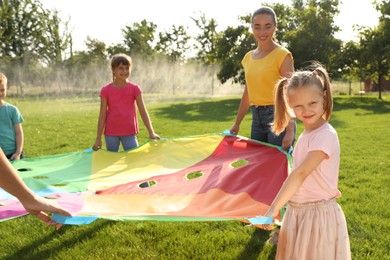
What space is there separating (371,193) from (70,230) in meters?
3.07

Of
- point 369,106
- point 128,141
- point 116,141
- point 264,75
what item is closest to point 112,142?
point 116,141

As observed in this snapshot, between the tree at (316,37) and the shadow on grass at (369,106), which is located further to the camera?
the tree at (316,37)

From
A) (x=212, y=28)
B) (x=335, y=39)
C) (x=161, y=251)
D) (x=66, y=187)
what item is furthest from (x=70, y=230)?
(x=212, y=28)

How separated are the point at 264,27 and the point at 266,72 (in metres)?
0.35

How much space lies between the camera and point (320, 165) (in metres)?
1.96

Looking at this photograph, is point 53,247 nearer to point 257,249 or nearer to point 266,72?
point 257,249

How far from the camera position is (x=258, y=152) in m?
3.26

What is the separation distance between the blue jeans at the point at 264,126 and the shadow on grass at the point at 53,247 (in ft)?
5.07

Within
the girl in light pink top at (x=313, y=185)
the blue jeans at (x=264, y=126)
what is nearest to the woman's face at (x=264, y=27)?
the blue jeans at (x=264, y=126)

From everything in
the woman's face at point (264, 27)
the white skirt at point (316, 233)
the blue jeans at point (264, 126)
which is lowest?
the white skirt at point (316, 233)

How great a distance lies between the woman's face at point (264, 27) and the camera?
3096mm

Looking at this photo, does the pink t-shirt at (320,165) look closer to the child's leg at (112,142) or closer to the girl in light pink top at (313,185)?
the girl in light pink top at (313,185)

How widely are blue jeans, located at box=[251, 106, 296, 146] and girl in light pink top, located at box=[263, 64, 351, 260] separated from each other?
3.84 ft

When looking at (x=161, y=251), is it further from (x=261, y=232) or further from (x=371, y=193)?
(x=371, y=193)
